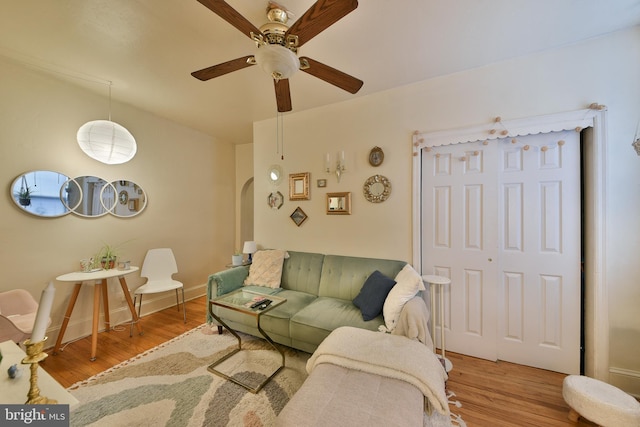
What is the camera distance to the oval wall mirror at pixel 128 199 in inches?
118

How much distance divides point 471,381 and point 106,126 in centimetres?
429

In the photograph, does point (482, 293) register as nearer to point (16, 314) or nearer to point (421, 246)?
point (421, 246)

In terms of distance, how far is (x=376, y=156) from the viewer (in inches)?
107

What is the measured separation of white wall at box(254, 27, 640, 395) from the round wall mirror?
7cm

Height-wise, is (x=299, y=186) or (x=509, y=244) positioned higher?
(x=299, y=186)

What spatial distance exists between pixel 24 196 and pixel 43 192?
0.13 meters

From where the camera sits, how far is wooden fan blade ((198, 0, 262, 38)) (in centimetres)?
115

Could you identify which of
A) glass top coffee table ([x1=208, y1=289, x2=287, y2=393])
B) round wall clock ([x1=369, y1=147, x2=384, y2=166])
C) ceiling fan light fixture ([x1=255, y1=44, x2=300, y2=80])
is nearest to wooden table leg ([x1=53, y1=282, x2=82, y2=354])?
glass top coffee table ([x1=208, y1=289, x2=287, y2=393])

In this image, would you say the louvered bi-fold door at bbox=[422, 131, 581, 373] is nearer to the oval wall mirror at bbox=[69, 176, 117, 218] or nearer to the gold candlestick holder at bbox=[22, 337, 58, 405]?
the gold candlestick holder at bbox=[22, 337, 58, 405]

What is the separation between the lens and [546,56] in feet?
6.68

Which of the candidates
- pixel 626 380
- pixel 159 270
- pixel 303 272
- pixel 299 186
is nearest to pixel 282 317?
pixel 303 272

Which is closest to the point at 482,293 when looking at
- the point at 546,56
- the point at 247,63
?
the point at 546,56

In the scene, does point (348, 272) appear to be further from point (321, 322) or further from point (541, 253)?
point (541, 253)

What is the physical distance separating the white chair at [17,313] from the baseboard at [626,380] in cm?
468
